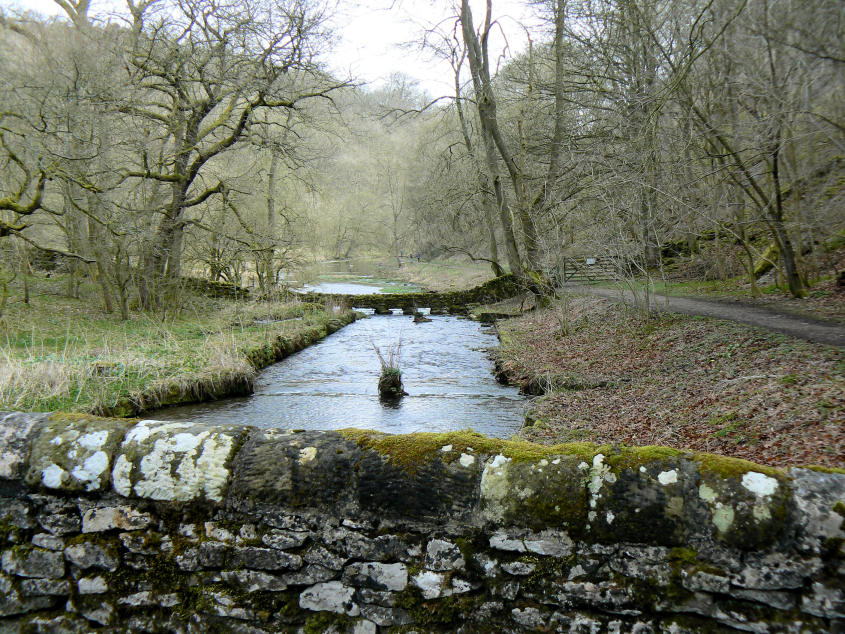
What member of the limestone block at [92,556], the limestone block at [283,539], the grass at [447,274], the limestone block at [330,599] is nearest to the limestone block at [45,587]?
the limestone block at [92,556]

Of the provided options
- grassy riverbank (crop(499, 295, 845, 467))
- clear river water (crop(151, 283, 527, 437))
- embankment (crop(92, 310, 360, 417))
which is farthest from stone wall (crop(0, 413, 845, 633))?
embankment (crop(92, 310, 360, 417))

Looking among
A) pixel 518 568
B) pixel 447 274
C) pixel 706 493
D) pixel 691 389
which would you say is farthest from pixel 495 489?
pixel 447 274

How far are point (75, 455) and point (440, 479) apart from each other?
177cm

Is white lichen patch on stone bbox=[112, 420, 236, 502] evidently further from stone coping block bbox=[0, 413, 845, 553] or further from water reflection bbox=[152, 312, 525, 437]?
water reflection bbox=[152, 312, 525, 437]

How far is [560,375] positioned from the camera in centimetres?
963

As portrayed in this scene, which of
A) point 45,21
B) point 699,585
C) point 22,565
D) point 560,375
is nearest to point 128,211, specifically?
point 45,21

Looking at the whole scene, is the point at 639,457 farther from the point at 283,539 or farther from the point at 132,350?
the point at 132,350

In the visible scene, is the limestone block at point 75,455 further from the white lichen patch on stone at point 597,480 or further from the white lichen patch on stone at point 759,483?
the white lichen patch on stone at point 759,483

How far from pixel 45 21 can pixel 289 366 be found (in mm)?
15641

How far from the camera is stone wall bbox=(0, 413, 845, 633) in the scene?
1.90 meters

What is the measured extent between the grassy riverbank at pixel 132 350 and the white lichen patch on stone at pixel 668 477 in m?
8.31

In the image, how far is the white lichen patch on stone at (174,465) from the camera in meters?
2.44

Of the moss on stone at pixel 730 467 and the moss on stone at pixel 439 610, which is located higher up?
the moss on stone at pixel 730 467

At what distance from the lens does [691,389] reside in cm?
727
